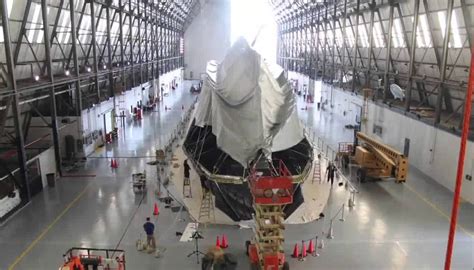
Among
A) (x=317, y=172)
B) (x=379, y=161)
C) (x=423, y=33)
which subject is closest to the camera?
(x=379, y=161)

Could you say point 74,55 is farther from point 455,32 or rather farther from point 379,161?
point 455,32

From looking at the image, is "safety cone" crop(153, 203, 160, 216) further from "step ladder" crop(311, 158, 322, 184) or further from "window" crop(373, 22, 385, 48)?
"window" crop(373, 22, 385, 48)

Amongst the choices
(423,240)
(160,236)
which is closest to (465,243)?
(423,240)

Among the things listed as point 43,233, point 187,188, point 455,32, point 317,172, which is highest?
point 455,32

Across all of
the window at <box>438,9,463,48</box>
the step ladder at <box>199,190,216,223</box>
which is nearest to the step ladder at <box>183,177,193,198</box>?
the step ladder at <box>199,190,216,223</box>

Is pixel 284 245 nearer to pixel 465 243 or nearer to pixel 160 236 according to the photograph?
pixel 160 236

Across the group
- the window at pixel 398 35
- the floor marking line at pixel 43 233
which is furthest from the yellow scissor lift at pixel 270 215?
the window at pixel 398 35

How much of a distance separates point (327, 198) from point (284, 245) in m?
5.30

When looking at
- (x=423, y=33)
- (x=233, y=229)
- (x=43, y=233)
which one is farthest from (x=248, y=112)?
(x=423, y=33)

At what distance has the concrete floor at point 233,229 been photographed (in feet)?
43.9

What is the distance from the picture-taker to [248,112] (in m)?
16.6

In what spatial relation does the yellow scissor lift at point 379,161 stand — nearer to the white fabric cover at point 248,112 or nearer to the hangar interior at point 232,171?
the hangar interior at point 232,171

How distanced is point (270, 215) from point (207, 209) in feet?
15.9

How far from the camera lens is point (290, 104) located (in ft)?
62.4
